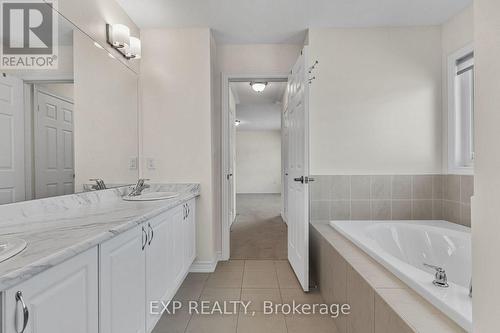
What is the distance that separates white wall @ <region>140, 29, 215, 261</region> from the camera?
262 cm

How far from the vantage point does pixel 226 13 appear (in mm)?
2357

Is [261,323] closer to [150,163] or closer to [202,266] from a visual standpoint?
[202,266]

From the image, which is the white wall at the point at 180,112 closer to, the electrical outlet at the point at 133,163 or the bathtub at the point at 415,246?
the electrical outlet at the point at 133,163

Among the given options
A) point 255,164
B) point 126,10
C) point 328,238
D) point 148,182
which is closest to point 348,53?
point 328,238

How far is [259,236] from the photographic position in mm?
3900

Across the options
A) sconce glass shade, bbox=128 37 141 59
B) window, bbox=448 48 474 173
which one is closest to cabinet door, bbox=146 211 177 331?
sconce glass shade, bbox=128 37 141 59

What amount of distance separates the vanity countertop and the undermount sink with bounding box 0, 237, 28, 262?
1 centimetres

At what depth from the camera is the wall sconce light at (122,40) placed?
2135mm

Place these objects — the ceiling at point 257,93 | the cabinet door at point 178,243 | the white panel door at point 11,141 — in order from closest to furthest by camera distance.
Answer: the white panel door at point 11,141 < the cabinet door at point 178,243 < the ceiling at point 257,93

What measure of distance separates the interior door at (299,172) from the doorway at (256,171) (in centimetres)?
62

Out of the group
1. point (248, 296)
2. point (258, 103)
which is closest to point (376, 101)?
point (248, 296)

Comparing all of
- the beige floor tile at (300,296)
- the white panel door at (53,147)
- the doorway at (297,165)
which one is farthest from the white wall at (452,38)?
the white panel door at (53,147)

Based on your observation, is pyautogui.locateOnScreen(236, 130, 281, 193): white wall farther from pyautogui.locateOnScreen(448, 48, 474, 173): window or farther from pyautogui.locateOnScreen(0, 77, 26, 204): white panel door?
pyautogui.locateOnScreen(0, 77, 26, 204): white panel door

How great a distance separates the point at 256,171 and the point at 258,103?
4455mm
